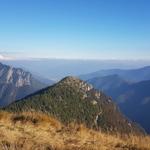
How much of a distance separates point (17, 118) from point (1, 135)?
10.8 ft

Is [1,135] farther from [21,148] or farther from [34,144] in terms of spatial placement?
[21,148]

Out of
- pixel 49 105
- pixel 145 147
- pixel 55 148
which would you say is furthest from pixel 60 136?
pixel 49 105

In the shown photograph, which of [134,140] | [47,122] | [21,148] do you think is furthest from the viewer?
[47,122]

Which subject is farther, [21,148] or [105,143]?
[105,143]

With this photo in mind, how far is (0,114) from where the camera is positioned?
13.4m

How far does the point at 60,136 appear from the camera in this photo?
1079 cm

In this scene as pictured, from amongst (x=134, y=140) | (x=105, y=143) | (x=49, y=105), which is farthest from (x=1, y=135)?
(x=49, y=105)

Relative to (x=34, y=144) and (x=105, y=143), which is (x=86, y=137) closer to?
(x=105, y=143)

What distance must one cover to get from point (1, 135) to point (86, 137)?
2.64 metres

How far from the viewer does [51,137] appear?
10.5 metres

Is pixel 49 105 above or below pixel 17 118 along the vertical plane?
below

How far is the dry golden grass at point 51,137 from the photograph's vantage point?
9156mm

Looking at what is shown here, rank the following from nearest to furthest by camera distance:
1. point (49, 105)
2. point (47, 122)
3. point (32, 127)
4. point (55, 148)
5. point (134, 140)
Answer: point (55, 148), point (134, 140), point (32, 127), point (47, 122), point (49, 105)

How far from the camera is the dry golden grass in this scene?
9.16 meters
